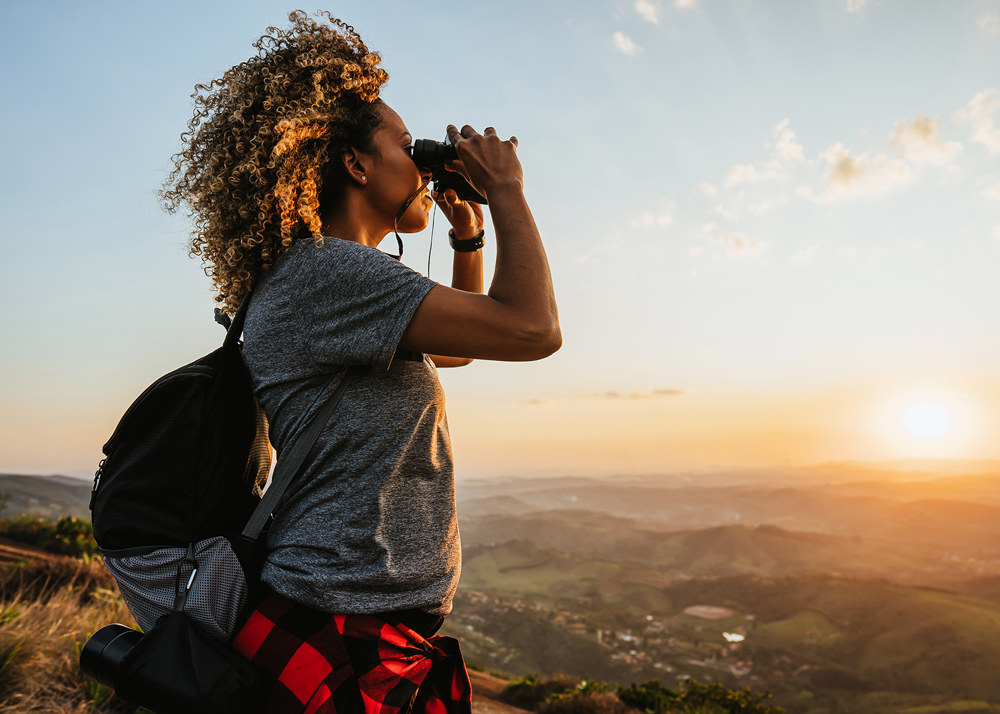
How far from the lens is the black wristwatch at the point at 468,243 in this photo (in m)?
2.31

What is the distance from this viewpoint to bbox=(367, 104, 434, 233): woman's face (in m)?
1.73

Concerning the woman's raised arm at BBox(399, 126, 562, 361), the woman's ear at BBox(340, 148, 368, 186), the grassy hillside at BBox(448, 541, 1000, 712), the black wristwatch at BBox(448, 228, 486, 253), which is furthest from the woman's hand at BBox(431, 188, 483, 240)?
the grassy hillside at BBox(448, 541, 1000, 712)

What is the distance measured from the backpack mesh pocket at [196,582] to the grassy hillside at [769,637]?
28.6 metres

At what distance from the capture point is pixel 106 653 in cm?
127

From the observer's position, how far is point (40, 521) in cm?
1009

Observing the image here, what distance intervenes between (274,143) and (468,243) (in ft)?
3.00

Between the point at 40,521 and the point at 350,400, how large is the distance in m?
12.5

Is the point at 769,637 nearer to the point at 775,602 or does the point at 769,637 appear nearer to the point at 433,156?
the point at 775,602

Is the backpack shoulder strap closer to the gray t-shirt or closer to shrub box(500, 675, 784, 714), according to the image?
the gray t-shirt

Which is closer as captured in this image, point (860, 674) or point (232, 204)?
point (232, 204)

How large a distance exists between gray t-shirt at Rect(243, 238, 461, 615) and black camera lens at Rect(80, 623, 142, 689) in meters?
0.35

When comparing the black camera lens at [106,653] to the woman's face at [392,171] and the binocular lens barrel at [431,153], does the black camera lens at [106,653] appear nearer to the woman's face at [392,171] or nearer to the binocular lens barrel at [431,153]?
the woman's face at [392,171]

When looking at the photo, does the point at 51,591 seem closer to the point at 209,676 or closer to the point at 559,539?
the point at 209,676

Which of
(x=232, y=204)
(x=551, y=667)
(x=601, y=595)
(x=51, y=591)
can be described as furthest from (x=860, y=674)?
(x=232, y=204)
